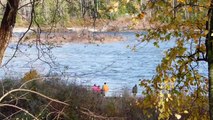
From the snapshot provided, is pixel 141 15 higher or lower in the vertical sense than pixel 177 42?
higher

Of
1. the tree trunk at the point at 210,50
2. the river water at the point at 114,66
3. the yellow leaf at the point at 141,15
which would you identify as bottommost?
the river water at the point at 114,66

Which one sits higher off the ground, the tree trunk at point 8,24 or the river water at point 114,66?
the tree trunk at point 8,24

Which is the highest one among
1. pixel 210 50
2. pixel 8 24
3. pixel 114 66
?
pixel 8 24

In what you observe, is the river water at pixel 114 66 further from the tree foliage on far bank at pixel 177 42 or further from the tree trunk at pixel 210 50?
the tree trunk at pixel 210 50

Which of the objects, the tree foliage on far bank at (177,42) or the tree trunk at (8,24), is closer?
the tree foliage on far bank at (177,42)

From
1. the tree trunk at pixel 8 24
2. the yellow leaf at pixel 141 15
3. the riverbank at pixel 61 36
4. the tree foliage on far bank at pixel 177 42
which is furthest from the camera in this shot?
the riverbank at pixel 61 36

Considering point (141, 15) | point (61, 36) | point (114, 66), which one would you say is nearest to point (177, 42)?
point (141, 15)

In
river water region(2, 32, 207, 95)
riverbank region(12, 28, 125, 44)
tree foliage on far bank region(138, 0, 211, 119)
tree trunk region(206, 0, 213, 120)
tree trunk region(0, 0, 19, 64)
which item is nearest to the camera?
tree foliage on far bank region(138, 0, 211, 119)

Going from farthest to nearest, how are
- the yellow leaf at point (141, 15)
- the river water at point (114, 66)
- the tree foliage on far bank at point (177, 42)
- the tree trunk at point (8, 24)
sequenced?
1. the river water at point (114, 66)
2. the tree trunk at point (8, 24)
3. the tree foliage on far bank at point (177, 42)
4. the yellow leaf at point (141, 15)

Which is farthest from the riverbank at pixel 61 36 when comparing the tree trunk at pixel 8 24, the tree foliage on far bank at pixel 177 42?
the tree foliage on far bank at pixel 177 42

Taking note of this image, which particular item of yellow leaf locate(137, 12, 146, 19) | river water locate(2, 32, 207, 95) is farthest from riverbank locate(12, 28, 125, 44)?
river water locate(2, 32, 207, 95)

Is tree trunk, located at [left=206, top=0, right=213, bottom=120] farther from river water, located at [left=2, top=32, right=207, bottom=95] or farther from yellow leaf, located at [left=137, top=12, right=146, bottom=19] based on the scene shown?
river water, located at [left=2, top=32, right=207, bottom=95]

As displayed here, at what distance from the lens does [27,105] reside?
1266 centimetres

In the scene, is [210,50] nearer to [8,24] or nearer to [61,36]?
[8,24]
